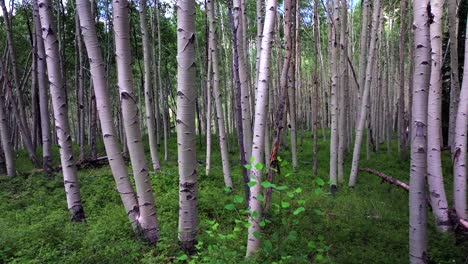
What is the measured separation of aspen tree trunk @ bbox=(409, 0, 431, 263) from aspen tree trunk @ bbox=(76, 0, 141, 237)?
9.47ft

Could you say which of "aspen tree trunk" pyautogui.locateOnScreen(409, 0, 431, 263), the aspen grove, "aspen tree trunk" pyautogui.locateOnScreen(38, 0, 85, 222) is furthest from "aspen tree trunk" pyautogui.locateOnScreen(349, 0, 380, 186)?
"aspen tree trunk" pyautogui.locateOnScreen(38, 0, 85, 222)

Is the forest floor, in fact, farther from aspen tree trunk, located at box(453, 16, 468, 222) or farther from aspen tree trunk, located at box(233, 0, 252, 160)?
aspen tree trunk, located at box(233, 0, 252, 160)

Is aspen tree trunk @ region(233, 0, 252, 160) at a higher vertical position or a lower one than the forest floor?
higher

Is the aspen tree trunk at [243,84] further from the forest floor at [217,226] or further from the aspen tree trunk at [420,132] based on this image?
the aspen tree trunk at [420,132]

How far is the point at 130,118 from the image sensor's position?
12.0 ft

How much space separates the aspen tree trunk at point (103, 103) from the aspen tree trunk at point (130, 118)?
203 millimetres

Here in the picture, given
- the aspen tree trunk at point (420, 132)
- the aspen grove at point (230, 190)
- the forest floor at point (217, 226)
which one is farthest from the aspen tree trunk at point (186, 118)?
the aspen tree trunk at point (420, 132)

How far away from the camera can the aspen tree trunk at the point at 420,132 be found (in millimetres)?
2988

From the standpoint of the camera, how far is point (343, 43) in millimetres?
7695

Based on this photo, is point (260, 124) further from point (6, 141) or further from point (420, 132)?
point (6, 141)

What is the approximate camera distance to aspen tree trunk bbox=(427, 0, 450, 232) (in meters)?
4.34

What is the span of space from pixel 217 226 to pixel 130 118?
4.86 feet

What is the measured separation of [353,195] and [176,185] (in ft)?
12.3

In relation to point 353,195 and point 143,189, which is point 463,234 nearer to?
point 353,195
